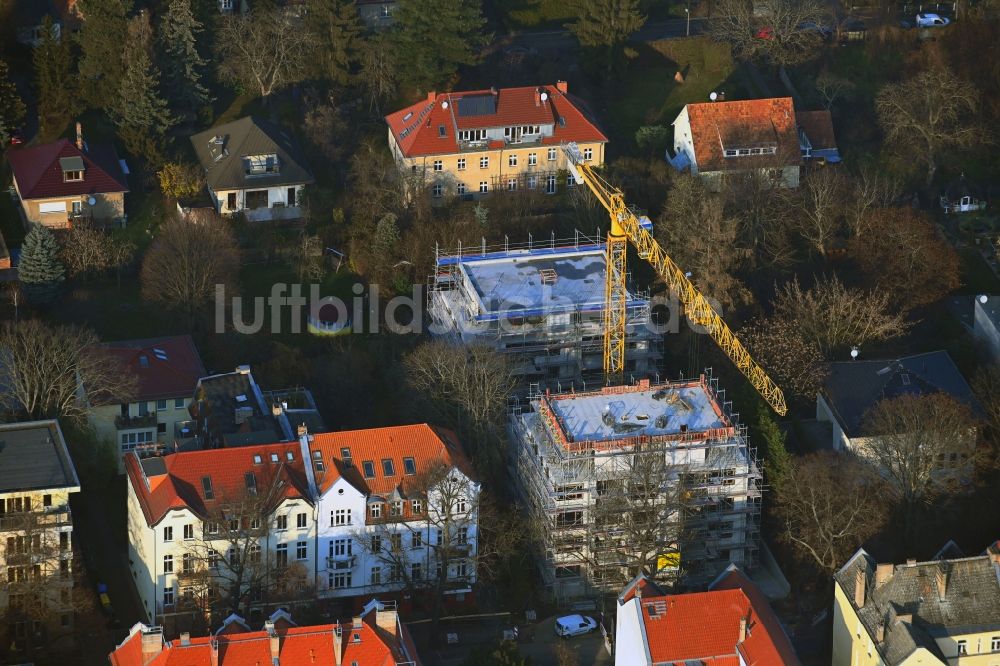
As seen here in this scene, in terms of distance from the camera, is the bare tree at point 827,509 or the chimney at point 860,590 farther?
the bare tree at point 827,509

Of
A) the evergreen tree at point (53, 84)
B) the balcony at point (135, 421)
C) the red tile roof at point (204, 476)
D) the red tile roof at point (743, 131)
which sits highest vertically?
the evergreen tree at point (53, 84)

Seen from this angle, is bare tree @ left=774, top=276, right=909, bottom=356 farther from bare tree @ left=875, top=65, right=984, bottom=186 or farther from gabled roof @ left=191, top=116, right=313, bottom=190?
gabled roof @ left=191, top=116, right=313, bottom=190

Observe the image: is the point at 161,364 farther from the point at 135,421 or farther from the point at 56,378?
the point at 56,378

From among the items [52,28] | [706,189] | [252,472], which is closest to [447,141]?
[706,189]

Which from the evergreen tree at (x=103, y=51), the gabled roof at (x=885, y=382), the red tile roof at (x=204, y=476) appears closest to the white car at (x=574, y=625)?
the red tile roof at (x=204, y=476)

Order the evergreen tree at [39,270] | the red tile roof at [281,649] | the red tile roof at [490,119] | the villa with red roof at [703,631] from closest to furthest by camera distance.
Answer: the red tile roof at [281,649] < the villa with red roof at [703,631] < the evergreen tree at [39,270] < the red tile roof at [490,119]

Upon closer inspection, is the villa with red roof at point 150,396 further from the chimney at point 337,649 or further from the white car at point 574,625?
the white car at point 574,625

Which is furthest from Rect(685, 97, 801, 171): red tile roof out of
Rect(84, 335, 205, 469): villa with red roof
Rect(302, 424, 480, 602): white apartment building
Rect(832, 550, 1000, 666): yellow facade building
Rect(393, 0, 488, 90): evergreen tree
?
Rect(832, 550, 1000, 666): yellow facade building
